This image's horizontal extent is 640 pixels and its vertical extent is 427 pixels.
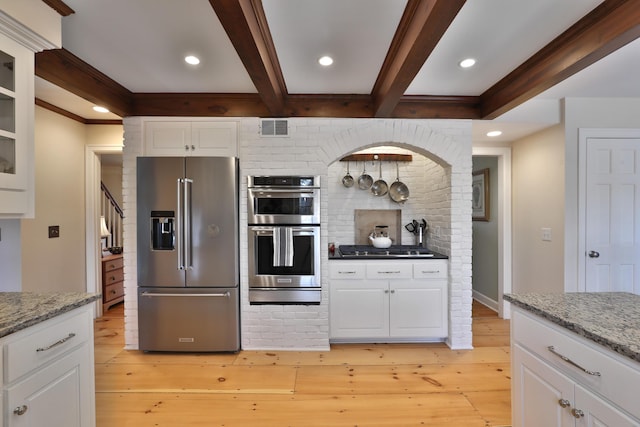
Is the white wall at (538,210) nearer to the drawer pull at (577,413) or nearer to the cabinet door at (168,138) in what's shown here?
the drawer pull at (577,413)

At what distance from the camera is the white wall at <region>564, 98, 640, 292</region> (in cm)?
284

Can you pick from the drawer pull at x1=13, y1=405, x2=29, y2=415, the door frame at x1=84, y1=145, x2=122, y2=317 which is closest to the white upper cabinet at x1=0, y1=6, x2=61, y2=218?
the drawer pull at x1=13, y1=405, x2=29, y2=415

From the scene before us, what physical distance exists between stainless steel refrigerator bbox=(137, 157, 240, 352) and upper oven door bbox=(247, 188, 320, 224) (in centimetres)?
18

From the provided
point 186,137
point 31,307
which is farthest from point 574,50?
point 31,307

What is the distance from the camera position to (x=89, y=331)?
152cm

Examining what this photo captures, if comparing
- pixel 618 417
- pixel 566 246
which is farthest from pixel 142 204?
pixel 566 246

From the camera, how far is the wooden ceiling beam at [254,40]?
141cm

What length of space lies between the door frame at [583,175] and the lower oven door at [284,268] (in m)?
2.48

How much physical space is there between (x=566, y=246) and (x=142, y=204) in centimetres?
399

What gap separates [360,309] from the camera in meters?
2.94

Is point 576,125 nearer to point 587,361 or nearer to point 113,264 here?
point 587,361

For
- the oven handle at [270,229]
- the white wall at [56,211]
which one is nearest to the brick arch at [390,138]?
the oven handle at [270,229]

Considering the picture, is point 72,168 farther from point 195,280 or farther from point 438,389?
point 438,389

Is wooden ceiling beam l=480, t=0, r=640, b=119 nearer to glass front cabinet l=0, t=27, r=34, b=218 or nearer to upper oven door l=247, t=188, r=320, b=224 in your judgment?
upper oven door l=247, t=188, r=320, b=224
